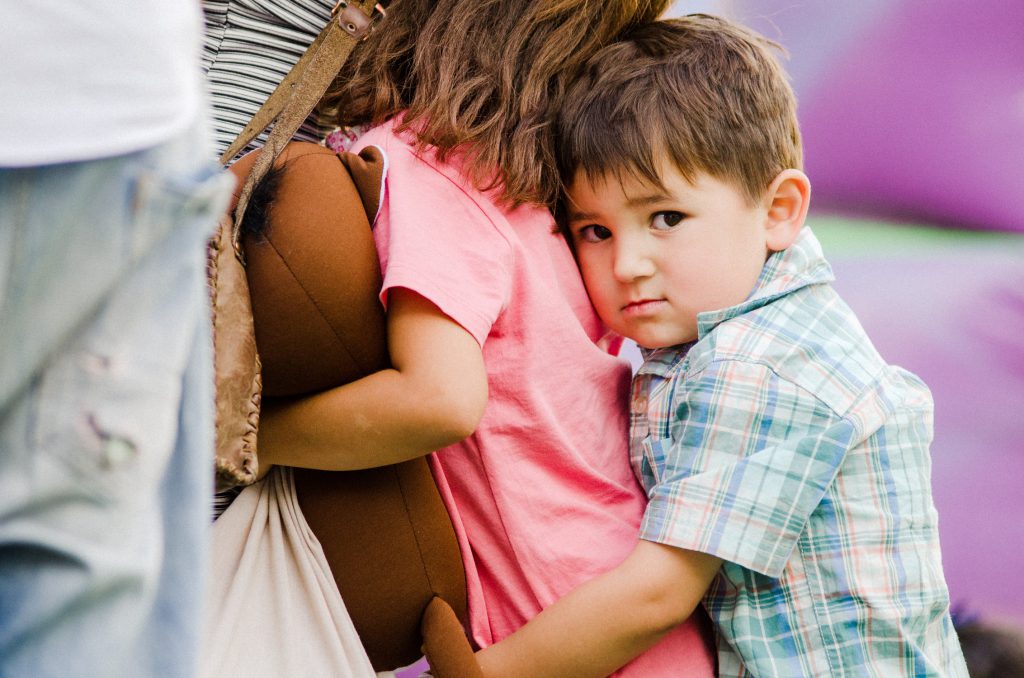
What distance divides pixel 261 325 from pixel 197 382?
349 millimetres

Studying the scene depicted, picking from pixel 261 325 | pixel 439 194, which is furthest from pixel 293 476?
pixel 439 194

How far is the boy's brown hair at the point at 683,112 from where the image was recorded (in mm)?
1056

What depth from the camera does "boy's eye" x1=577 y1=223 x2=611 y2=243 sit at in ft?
3.67

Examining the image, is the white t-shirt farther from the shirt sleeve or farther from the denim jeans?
the shirt sleeve

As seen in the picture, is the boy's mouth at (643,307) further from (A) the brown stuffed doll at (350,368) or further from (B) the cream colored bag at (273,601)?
(B) the cream colored bag at (273,601)

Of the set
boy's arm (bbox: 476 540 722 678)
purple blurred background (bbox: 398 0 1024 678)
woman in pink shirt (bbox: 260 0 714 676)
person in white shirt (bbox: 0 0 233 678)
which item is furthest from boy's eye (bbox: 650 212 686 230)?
purple blurred background (bbox: 398 0 1024 678)

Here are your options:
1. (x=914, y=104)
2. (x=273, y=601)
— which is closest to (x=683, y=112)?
(x=273, y=601)

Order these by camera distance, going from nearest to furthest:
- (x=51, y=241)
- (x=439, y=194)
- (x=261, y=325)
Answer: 1. (x=51, y=241)
2. (x=261, y=325)
3. (x=439, y=194)

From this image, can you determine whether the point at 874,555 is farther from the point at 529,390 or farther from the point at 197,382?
the point at 197,382

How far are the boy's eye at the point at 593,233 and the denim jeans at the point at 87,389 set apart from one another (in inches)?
26.9

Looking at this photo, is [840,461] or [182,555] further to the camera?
[840,461]

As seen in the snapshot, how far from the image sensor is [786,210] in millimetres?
1130

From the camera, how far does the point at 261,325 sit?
857 millimetres

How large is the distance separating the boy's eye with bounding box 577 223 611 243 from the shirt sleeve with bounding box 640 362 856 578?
8.4 inches
